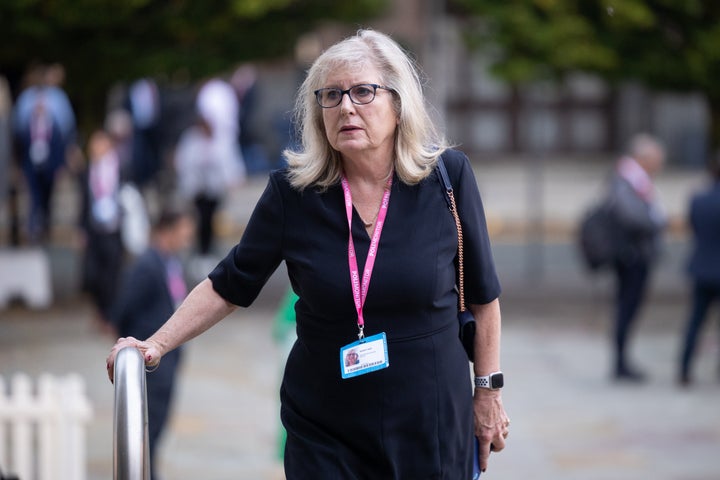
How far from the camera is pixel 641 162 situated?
9.98 meters

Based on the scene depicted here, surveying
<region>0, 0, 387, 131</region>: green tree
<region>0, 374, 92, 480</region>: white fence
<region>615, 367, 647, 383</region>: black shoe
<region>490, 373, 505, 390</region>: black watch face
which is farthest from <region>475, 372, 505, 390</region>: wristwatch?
<region>0, 0, 387, 131</region>: green tree

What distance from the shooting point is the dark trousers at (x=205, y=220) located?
48.6 ft

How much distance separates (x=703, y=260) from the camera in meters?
9.75

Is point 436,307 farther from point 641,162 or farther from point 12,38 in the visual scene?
point 12,38

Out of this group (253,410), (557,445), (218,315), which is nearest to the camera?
(218,315)

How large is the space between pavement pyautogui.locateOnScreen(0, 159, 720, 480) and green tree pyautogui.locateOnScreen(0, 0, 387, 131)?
6.78ft

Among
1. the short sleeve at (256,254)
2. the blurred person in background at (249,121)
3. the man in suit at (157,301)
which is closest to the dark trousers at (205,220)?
the blurred person in background at (249,121)

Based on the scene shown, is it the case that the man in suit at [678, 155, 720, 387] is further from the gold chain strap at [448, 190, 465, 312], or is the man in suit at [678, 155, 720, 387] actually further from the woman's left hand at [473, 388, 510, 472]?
the gold chain strap at [448, 190, 465, 312]

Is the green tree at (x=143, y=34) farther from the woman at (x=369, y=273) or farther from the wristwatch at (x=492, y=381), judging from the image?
the wristwatch at (x=492, y=381)

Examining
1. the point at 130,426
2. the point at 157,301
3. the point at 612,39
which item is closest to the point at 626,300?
the point at 612,39

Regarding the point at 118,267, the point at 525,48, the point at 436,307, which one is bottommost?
the point at 436,307

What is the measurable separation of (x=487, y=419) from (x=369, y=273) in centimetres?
64

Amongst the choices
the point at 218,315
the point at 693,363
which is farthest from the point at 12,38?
the point at 218,315

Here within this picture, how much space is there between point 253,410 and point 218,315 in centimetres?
553
